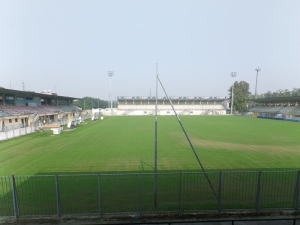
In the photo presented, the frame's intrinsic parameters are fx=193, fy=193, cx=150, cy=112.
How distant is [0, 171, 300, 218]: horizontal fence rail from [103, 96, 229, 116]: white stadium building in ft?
253

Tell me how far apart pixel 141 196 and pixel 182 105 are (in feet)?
282

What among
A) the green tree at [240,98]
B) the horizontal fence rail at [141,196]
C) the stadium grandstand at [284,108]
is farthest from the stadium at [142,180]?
the green tree at [240,98]

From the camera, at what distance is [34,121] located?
3288 cm

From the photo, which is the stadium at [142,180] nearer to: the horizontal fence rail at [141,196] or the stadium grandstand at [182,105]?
the horizontal fence rail at [141,196]

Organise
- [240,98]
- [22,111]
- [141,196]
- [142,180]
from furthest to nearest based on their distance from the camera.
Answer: [240,98] < [22,111] < [142,180] < [141,196]

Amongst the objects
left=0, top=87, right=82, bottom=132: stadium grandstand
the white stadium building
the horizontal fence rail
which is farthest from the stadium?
the white stadium building

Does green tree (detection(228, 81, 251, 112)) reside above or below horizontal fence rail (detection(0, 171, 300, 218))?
above

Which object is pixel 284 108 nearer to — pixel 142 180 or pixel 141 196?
pixel 142 180

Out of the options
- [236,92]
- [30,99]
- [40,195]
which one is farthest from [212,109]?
[40,195]

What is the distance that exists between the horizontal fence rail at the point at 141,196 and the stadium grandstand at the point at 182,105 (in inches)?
3037

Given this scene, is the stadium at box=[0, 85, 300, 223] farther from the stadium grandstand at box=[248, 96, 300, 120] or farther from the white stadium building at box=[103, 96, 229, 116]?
the white stadium building at box=[103, 96, 229, 116]

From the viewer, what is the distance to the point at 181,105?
92.0 meters

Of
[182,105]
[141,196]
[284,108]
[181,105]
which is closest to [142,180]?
[141,196]

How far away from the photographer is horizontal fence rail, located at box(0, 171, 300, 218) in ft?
21.5
